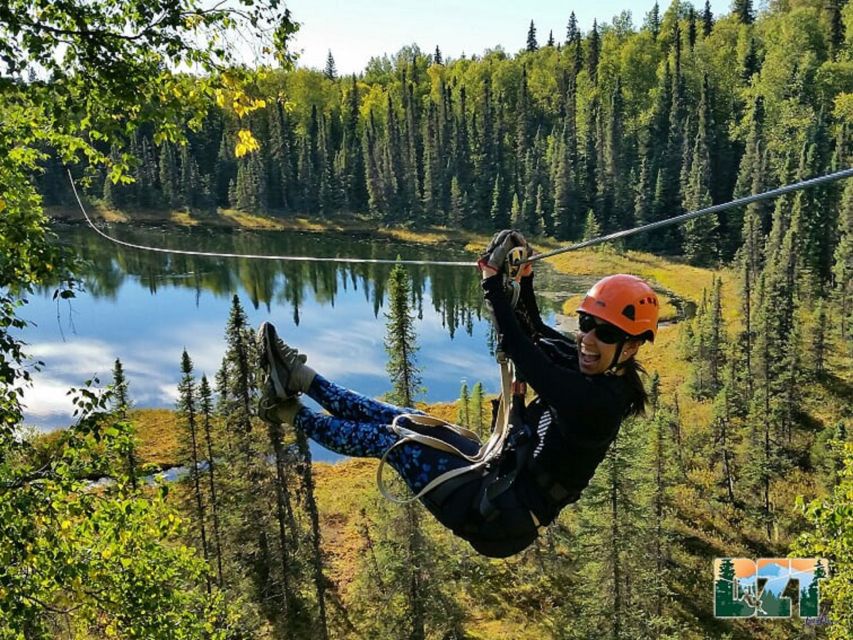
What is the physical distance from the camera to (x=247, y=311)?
168 ft

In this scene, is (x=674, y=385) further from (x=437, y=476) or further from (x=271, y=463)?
(x=437, y=476)

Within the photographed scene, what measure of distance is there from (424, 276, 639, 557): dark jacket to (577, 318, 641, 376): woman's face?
97mm

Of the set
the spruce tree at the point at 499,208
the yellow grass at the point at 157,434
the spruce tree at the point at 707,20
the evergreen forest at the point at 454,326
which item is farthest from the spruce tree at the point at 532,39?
the yellow grass at the point at 157,434

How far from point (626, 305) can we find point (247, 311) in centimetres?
4915

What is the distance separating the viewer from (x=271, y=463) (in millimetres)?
24172

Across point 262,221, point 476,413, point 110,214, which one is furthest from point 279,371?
point 110,214

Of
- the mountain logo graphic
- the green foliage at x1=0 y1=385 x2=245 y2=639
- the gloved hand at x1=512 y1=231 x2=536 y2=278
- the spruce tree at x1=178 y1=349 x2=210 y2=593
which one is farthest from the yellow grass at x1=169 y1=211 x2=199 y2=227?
the gloved hand at x1=512 y1=231 x2=536 y2=278

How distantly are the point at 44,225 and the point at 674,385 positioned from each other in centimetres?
4478

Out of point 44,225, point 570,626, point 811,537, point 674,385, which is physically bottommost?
point 570,626

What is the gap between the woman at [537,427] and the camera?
415 centimetres

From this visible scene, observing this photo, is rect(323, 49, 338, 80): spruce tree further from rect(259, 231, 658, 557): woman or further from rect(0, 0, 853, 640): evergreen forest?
rect(259, 231, 658, 557): woman

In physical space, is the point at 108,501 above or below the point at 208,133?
below

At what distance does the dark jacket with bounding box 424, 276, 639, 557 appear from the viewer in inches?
162

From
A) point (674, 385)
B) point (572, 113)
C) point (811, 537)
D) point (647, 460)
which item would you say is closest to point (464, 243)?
point (572, 113)
